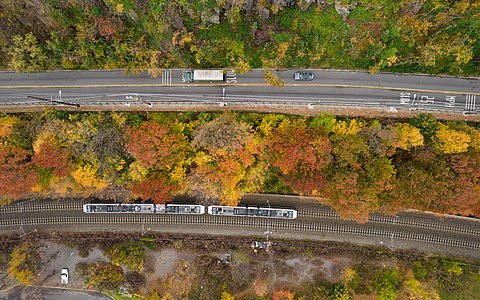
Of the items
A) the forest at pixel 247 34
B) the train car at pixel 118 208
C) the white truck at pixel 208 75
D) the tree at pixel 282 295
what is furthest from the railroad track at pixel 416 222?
the train car at pixel 118 208

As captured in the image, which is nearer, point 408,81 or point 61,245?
point 408,81

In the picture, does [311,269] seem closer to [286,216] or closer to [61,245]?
[286,216]

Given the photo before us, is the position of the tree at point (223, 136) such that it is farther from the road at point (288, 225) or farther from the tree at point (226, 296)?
the tree at point (226, 296)

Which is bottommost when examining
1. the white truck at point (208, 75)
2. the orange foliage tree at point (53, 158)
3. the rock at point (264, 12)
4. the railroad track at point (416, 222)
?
the railroad track at point (416, 222)

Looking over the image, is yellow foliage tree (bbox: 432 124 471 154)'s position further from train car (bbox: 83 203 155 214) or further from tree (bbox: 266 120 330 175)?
train car (bbox: 83 203 155 214)

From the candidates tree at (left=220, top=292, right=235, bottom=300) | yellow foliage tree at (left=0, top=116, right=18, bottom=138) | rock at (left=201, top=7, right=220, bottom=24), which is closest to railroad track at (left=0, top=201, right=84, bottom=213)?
yellow foliage tree at (left=0, top=116, right=18, bottom=138)

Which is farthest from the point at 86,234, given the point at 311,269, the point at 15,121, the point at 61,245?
the point at 311,269
